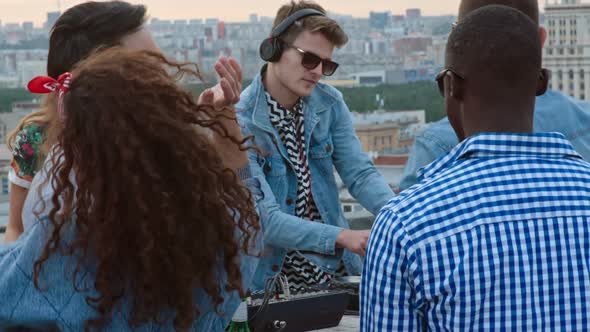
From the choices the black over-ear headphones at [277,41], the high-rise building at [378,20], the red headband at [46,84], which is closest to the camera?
the red headband at [46,84]

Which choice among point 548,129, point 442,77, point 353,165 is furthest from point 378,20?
point 442,77

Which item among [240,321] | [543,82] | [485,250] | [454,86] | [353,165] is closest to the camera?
[485,250]

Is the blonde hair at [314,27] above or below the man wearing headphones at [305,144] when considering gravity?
above

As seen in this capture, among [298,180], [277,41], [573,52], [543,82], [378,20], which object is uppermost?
[543,82]

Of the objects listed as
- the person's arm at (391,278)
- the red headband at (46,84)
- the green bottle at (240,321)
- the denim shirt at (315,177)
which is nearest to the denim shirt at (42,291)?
the red headband at (46,84)

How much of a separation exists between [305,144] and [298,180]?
0.38 ft

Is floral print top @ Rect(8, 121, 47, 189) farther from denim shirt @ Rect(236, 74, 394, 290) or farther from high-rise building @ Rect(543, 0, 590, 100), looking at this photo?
high-rise building @ Rect(543, 0, 590, 100)

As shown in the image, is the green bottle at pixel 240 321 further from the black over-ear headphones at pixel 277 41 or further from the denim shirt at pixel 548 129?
the black over-ear headphones at pixel 277 41

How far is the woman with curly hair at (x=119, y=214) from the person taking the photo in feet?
4.77

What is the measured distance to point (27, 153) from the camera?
2.36 meters

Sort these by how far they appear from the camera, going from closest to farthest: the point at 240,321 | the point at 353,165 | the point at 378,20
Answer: the point at 240,321 < the point at 353,165 < the point at 378,20

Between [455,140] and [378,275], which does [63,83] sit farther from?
[455,140]

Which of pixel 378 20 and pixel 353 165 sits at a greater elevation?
pixel 353 165

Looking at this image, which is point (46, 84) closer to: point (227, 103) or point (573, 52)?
point (227, 103)
